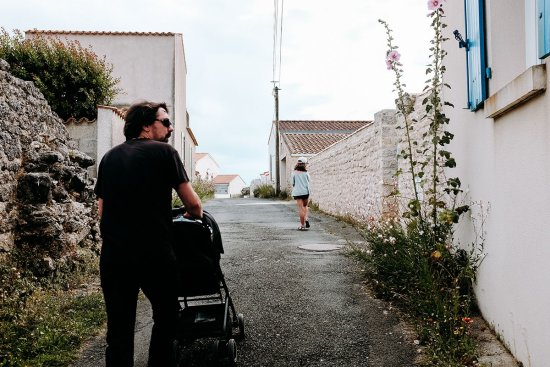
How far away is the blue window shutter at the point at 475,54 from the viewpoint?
11.9 ft

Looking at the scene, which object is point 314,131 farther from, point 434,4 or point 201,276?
point 201,276

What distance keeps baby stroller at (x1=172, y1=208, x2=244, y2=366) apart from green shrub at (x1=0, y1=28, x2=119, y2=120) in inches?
279

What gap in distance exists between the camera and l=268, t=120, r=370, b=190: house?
27853mm

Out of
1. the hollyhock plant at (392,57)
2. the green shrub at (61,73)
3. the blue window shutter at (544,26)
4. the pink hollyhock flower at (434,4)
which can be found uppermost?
the green shrub at (61,73)

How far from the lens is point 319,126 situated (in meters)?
36.0

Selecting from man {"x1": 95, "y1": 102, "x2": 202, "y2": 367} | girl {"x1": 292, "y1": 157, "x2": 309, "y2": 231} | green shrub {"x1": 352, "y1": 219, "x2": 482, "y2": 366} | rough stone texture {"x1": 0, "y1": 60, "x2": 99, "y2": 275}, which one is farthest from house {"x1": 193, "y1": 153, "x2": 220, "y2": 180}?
man {"x1": 95, "y1": 102, "x2": 202, "y2": 367}

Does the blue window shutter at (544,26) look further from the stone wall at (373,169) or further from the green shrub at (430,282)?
the stone wall at (373,169)

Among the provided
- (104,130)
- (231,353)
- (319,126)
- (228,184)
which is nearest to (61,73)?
(104,130)

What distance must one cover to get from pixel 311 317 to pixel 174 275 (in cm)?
207

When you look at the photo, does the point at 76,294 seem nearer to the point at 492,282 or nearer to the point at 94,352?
the point at 94,352

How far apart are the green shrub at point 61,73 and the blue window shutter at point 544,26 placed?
28.2 feet

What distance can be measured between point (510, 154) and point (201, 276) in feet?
7.55

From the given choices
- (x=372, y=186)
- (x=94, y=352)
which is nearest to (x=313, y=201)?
(x=372, y=186)

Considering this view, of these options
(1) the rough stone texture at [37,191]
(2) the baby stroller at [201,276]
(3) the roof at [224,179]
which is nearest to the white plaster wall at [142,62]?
(1) the rough stone texture at [37,191]
